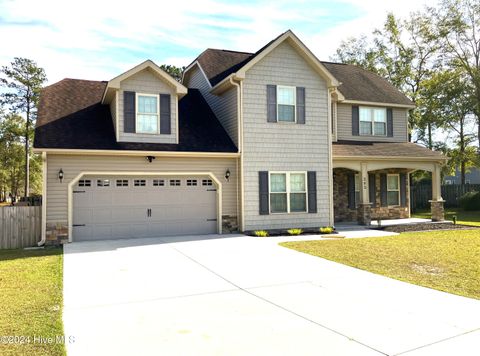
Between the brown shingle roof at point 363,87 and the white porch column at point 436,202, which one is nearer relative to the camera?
the white porch column at point 436,202

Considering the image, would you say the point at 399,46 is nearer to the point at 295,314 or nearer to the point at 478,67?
the point at 478,67

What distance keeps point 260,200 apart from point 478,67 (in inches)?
892

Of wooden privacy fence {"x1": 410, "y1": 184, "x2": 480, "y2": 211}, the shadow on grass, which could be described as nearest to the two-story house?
the shadow on grass

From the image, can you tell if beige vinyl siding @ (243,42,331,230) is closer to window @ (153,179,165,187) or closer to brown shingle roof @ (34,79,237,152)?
brown shingle roof @ (34,79,237,152)

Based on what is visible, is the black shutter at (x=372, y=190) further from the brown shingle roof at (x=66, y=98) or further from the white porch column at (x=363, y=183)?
the brown shingle roof at (x=66, y=98)

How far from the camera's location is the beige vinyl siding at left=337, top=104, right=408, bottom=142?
19.5 m

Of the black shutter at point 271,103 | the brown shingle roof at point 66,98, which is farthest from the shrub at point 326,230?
the brown shingle roof at point 66,98

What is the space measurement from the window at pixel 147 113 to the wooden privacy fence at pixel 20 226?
4222mm

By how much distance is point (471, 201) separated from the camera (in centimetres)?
2630

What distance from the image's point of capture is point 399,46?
34.6 metres

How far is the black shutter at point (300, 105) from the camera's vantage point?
16.0 m

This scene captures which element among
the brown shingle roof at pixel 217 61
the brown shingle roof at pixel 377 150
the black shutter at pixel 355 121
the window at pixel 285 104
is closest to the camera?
the window at pixel 285 104

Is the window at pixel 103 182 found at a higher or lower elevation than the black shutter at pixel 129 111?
lower

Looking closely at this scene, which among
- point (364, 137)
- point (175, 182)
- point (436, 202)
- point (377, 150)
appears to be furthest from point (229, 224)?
point (436, 202)
